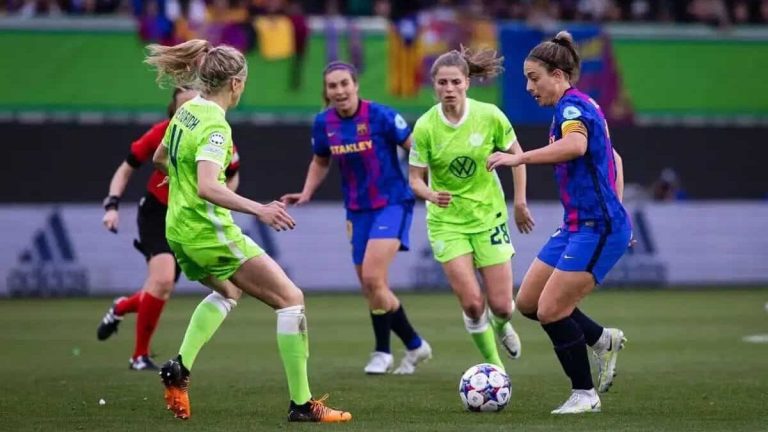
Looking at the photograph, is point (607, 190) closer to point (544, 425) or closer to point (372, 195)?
point (544, 425)

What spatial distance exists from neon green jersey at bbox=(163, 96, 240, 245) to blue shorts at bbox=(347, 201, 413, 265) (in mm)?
3112

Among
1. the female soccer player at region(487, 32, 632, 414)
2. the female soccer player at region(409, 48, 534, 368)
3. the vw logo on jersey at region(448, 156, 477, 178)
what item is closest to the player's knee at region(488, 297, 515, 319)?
the female soccer player at region(409, 48, 534, 368)

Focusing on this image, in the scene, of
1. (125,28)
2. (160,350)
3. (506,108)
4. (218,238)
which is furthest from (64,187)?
(218,238)

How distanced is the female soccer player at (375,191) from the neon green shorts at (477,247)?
996mm

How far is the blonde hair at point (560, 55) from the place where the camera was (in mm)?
8102

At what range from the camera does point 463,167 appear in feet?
32.8

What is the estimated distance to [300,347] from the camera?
782cm

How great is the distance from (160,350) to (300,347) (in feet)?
17.1

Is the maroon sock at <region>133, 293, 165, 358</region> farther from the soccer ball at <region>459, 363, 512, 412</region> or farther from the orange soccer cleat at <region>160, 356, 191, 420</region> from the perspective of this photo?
the soccer ball at <region>459, 363, 512, 412</region>

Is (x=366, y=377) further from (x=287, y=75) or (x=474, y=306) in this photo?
(x=287, y=75)

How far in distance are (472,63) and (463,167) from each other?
Result: 788mm

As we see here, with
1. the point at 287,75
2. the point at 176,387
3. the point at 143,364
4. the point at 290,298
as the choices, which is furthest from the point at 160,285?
the point at 287,75

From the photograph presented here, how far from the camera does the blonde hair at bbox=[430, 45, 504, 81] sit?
9734 mm

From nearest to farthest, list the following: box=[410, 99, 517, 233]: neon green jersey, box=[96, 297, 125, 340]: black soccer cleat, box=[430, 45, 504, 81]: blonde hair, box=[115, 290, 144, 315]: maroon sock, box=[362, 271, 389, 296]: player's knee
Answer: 1. box=[430, 45, 504, 81]: blonde hair
2. box=[410, 99, 517, 233]: neon green jersey
3. box=[362, 271, 389, 296]: player's knee
4. box=[115, 290, 144, 315]: maroon sock
5. box=[96, 297, 125, 340]: black soccer cleat
